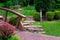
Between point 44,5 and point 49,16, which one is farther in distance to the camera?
point 44,5

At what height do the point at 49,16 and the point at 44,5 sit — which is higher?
the point at 44,5

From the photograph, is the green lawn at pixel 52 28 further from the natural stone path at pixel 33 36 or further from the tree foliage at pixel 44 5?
the tree foliage at pixel 44 5

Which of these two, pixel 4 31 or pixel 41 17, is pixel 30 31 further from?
pixel 4 31

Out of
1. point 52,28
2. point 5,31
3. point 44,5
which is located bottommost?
point 52,28

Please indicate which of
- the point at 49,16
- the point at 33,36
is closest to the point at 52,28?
the point at 33,36

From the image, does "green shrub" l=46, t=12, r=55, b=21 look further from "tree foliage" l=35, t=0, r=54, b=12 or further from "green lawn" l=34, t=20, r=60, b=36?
"green lawn" l=34, t=20, r=60, b=36

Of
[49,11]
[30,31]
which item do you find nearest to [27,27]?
[30,31]

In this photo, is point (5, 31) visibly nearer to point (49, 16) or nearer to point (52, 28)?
point (52, 28)

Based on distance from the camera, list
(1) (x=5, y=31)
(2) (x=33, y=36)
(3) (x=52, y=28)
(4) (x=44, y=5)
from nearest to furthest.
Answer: (1) (x=5, y=31) < (2) (x=33, y=36) < (3) (x=52, y=28) < (4) (x=44, y=5)

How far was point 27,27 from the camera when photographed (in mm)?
12461

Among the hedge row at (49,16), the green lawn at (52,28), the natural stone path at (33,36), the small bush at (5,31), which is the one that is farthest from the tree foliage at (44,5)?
the small bush at (5,31)

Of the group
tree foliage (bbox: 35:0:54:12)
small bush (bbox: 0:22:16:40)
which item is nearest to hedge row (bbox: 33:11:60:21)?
tree foliage (bbox: 35:0:54:12)

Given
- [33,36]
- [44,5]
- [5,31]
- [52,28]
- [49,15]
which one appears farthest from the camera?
[44,5]

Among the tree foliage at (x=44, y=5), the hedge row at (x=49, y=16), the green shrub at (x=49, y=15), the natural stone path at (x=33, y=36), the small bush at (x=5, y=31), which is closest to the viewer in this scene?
the small bush at (x=5, y=31)
